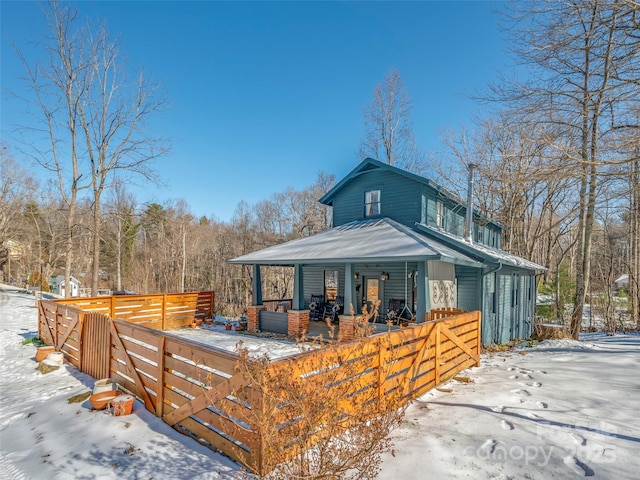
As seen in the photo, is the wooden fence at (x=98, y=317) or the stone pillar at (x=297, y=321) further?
the stone pillar at (x=297, y=321)

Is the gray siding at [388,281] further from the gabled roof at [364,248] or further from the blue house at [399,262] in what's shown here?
the gabled roof at [364,248]

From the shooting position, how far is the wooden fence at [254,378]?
2.79 metres

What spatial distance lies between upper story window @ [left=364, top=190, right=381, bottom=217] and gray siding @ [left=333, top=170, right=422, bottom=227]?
5.9 inches

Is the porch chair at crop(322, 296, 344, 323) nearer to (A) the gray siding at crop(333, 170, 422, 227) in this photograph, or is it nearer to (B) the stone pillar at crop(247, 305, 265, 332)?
(B) the stone pillar at crop(247, 305, 265, 332)

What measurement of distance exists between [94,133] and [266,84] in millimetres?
8376

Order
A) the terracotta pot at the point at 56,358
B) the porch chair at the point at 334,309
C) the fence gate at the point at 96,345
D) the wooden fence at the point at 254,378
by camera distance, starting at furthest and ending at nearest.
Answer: the porch chair at the point at 334,309
the terracotta pot at the point at 56,358
the fence gate at the point at 96,345
the wooden fence at the point at 254,378

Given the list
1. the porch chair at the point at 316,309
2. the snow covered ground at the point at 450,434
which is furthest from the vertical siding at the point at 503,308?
the porch chair at the point at 316,309

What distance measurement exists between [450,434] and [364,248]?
→ 6.27 m

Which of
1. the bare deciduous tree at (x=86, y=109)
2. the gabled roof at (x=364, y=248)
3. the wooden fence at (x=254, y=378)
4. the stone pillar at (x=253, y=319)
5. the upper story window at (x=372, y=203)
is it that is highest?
the bare deciduous tree at (x=86, y=109)

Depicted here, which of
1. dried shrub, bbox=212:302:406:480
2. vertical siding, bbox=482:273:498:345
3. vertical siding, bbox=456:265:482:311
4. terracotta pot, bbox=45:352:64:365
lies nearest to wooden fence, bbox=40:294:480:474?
dried shrub, bbox=212:302:406:480

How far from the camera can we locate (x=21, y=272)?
35.9m

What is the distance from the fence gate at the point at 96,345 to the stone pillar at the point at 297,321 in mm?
5742

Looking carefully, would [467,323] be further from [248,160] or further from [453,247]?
[248,160]

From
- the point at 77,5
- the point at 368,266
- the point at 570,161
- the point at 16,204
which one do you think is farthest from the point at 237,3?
the point at 16,204
